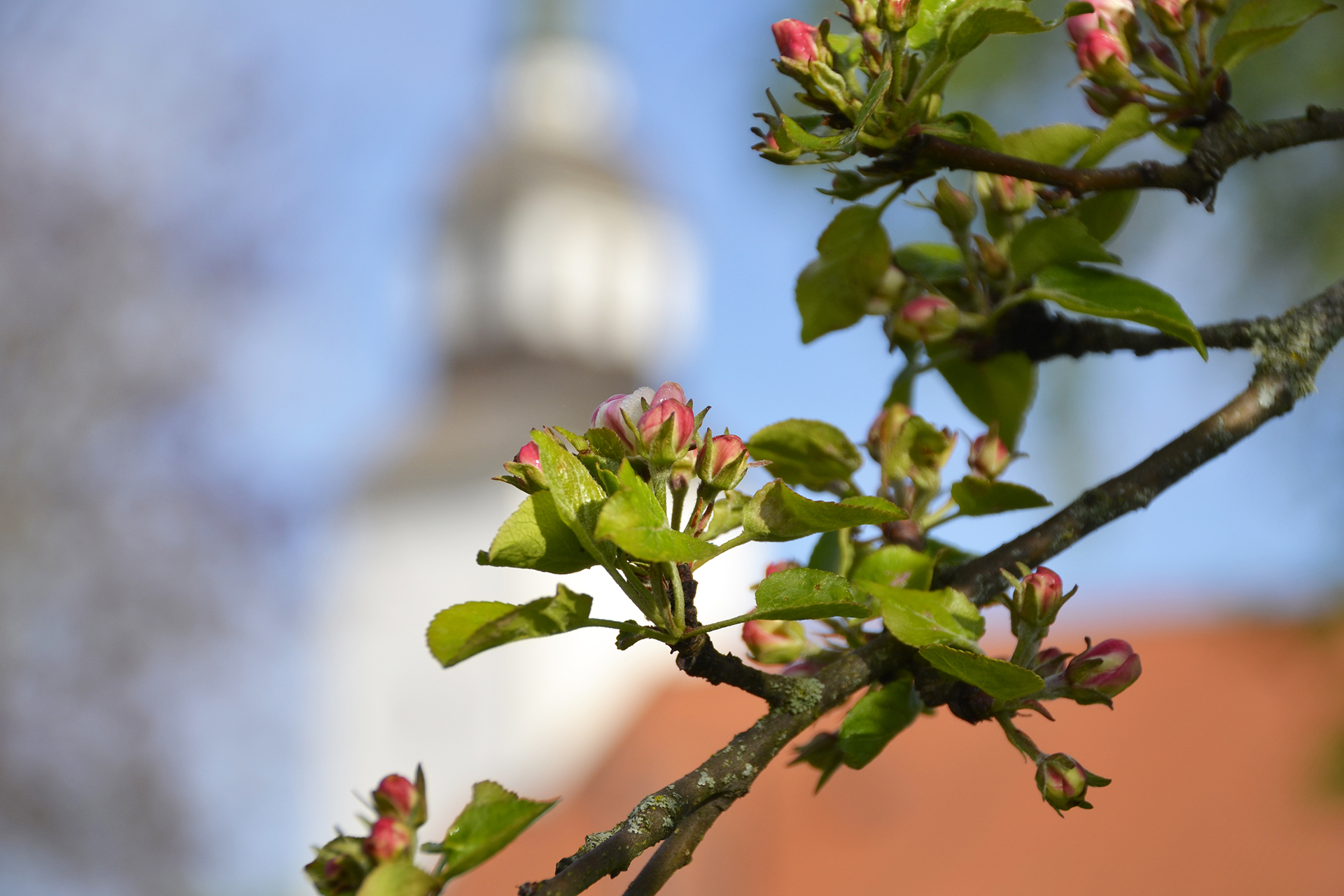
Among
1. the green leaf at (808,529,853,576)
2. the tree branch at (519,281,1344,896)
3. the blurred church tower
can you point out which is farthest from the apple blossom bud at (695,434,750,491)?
the blurred church tower

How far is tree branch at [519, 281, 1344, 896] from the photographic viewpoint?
685 millimetres

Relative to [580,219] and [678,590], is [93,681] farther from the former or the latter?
[580,219]

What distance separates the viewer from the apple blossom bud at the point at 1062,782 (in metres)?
0.79

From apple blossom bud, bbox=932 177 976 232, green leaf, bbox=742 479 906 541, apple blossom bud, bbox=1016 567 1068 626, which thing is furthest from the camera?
apple blossom bud, bbox=932 177 976 232

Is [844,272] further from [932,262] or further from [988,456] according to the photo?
[988,456]

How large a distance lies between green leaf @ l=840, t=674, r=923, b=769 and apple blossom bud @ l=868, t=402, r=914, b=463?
222mm

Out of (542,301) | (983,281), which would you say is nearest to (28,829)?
(983,281)

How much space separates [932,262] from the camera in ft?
3.54

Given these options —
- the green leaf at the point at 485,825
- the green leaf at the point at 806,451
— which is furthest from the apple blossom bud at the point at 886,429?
the green leaf at the point at 485,825

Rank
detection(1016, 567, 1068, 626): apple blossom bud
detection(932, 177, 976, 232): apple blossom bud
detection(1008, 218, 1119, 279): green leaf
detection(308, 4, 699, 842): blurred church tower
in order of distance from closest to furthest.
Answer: detection(1016, 567, 1068, 626): apple blossom bud → detection(1008, 218, 1119, 279): green leaf → detection(932, 177, 976, 232): apple blossom bud → detection(308, 4, 699, 842): blurred church tower

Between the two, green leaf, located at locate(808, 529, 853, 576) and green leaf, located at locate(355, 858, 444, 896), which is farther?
green leaf, located at locate(808, 529, 853, 576)

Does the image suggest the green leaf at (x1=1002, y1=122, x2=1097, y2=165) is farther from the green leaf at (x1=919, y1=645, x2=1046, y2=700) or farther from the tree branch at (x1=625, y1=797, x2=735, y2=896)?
the tree branch at (x1=625, y1=797, x2=735, y2=896)

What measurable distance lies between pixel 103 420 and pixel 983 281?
7281mm

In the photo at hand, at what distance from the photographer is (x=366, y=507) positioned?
79.6ft
